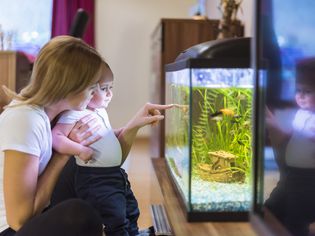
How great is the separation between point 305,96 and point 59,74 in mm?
699

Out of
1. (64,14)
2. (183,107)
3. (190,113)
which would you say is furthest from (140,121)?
(64,14)

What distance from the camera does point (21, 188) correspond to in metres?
1.13

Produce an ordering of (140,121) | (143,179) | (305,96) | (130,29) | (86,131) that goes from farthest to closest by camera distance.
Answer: (130,29) < (143,179) < (140,121) < (86,131) < (305,96)

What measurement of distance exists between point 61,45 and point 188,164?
1.60 feet

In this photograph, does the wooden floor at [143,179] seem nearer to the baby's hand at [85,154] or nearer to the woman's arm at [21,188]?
the baby's hand at [85,154]

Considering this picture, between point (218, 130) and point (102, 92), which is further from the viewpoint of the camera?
point (102, 92)

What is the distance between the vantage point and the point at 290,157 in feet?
2.56

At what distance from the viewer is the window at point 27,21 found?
4812 millimetres

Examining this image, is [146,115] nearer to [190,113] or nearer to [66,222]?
[190,113]

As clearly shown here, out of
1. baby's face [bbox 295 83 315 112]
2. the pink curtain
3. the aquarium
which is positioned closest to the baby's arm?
the aquarium

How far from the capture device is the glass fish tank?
1116 mm

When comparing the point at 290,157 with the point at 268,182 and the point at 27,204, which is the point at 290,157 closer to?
the point at 268,182

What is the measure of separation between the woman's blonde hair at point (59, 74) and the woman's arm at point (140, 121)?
0.91ft

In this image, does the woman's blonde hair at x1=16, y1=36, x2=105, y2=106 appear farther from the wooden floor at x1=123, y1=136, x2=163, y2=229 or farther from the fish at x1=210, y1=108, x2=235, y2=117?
the wooden floor at x1=123, y1=136, x2=163, y2=229
